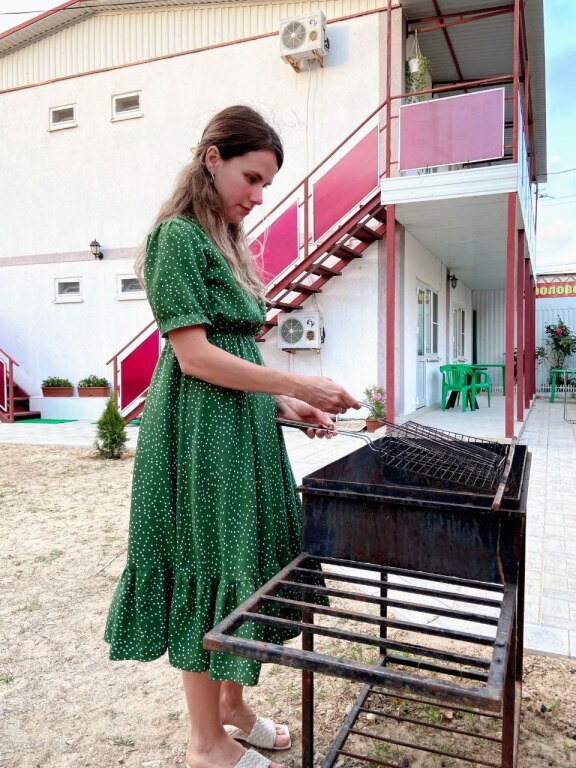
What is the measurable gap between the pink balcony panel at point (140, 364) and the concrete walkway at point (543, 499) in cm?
69

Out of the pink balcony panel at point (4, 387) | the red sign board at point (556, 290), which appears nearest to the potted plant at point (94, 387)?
the pink balcony panel at point (4, 387)

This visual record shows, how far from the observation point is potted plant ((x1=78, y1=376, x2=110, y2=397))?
1036cm

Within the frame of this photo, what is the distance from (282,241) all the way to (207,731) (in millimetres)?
7893

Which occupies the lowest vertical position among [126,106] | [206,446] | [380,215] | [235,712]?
[235,712]

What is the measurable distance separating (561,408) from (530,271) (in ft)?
9.42

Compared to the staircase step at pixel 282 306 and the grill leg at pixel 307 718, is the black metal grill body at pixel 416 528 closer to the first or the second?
the grill leg at pixel 307 718

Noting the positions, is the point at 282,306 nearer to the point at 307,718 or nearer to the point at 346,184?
the point at 346,184

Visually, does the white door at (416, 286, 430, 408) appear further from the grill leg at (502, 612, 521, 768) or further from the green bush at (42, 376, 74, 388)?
the grill leg at (502, 612, 521, 768)

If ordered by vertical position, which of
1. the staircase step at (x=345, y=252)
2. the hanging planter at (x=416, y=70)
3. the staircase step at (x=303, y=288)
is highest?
the hanging planter at (x=416, y=70)

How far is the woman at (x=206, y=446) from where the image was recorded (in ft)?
4.59

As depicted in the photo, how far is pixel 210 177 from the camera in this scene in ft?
5.02

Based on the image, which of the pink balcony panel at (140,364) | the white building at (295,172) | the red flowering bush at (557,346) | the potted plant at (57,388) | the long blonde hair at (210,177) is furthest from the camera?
the red flowering bush at (557,346)

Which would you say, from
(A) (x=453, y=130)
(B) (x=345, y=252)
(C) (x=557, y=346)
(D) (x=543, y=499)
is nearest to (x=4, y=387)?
(B) (x=345, y=252)

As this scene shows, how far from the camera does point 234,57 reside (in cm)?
967
